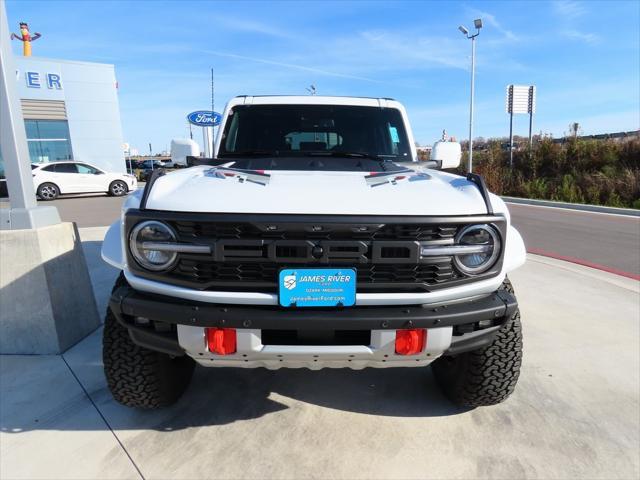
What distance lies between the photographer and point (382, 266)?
70.6 inches

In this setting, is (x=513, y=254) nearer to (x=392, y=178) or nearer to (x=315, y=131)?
(x=392, y=178)

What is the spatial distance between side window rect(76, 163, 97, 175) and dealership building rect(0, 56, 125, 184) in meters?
6.37

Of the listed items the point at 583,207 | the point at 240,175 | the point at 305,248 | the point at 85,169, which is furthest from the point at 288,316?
the point at 85,169

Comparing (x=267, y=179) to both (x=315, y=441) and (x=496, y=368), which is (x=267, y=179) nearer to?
(x=315, y=441)

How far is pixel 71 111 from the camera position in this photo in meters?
20.7

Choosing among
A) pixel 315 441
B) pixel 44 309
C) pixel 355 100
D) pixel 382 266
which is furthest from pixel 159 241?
pixel 355 100

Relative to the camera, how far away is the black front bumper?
5.62 feet

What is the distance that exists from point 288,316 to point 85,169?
641 inches

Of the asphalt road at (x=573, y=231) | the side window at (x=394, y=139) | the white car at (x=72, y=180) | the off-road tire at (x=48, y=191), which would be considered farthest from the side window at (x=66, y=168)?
the side window at (x=394, y=139)

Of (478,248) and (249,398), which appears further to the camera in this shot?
(249,398)

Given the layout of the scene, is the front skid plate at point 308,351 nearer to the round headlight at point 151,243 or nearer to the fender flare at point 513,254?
the round headlight at point 151,243

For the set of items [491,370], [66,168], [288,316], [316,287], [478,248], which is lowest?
[491,370]

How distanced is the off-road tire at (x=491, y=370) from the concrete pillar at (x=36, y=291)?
8.84 ft

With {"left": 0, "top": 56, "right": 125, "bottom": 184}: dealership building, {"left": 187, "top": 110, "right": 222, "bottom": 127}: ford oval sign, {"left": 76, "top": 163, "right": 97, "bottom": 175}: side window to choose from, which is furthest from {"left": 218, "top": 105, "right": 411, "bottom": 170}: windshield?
{"left": 0, "top": 56, "right": 125, "bottom": 184}: dealership building
